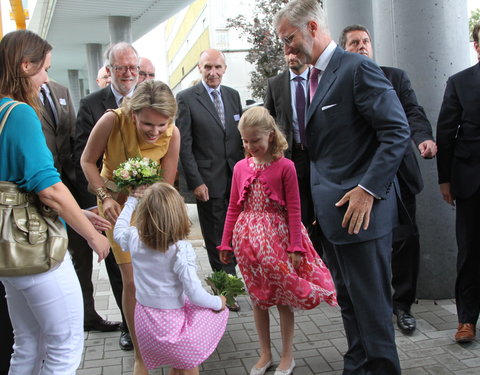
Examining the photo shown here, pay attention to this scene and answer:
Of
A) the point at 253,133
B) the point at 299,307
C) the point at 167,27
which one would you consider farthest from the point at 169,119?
the point at 167,27

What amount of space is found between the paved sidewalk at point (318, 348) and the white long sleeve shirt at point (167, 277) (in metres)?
1.02

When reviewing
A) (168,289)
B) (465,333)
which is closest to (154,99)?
(168,289)

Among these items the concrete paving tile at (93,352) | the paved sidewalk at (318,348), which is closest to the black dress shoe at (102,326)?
the paved sidewalk at (318,348)

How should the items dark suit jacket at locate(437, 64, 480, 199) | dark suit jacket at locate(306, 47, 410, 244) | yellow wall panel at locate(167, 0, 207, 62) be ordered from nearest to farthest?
dark suit jacket at locate(306, 47, 410, 244) → dark suit jacket at locate(437, 64, 480, 199) → yellow wall panel at locate(167, 0, 207, 62)

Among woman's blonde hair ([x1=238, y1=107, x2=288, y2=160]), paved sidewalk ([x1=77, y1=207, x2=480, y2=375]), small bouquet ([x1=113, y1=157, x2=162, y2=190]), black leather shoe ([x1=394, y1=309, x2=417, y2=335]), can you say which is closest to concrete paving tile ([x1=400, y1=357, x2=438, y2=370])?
paved sidewalk ([x1=77, y1=207, x2=480, y2=375])

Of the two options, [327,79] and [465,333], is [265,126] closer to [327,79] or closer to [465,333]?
[327,79]

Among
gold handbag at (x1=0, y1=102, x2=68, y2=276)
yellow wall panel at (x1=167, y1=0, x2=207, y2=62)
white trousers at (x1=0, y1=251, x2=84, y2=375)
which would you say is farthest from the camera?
yellow wall panel at (x1=167, y1=0, x2=207, y2=62)

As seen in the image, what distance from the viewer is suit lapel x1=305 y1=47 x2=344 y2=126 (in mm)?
2971

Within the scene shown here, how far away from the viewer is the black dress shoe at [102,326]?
4.77m

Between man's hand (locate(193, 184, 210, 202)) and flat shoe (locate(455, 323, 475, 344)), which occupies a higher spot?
man's hand (locate(193, 184, 210, 202))

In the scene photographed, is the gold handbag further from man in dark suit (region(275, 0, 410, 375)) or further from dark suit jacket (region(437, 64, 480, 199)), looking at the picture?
dark suit jacket (region(437, 64, 480, 199))

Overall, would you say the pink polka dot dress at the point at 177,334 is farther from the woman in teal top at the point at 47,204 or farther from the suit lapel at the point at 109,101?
the suit lapel at the point at 109,101

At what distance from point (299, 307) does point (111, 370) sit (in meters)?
1.42

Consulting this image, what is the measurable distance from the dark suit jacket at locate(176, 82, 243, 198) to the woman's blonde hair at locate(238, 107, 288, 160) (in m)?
1.66
